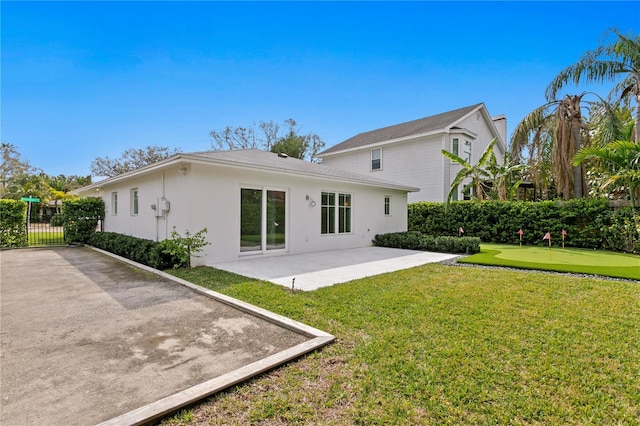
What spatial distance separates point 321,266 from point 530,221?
418 inches

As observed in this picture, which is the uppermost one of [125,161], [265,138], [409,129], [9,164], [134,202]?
[265,138]

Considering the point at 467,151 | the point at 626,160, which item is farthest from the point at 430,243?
the point at 467,151

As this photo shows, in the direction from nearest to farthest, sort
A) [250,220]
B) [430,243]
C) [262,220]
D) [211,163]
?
[211,163] < [250,220] < [262,220] < [430,243]

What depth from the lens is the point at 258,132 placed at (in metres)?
34.9

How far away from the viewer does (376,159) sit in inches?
844

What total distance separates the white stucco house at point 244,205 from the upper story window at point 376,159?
23.6ft

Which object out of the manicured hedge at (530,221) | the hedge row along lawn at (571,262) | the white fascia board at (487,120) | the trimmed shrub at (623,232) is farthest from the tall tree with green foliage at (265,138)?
the hedge row along lawn at (571,262)

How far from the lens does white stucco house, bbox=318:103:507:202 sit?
59.8 ft

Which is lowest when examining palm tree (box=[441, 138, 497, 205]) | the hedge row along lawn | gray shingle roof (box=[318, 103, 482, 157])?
the hedge row along lawn

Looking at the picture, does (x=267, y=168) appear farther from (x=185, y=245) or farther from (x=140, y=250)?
(x=140, y=250)

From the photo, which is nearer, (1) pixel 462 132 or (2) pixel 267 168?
(2) pixel 267 168

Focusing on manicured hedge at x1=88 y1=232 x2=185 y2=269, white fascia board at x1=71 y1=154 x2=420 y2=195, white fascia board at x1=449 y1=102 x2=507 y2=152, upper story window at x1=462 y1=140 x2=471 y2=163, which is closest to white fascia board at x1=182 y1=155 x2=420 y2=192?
white fascia board at x1=71 y1=154 x2=420 y2=195

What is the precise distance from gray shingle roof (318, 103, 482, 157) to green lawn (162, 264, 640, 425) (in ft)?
49.2

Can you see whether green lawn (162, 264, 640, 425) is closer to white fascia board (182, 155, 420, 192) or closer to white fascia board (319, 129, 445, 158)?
white fascia board (182, 155, 420, 192)
